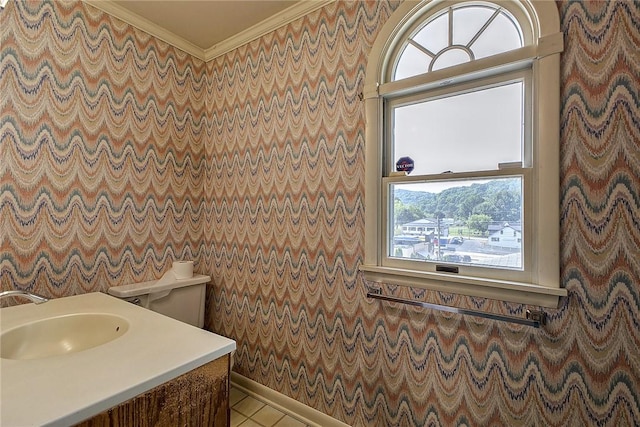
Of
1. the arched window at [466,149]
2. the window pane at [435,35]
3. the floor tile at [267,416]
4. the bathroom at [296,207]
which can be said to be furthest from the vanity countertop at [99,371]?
the window pane at [435,35]

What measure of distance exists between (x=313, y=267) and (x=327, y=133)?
0.77 m

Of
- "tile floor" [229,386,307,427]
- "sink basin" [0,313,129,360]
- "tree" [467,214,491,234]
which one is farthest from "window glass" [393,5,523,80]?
"tile floor" [229,386,307,427]

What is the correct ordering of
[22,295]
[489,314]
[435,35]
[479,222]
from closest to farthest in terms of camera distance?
[22,295]
[489,314]
[479,222]
[435,35]

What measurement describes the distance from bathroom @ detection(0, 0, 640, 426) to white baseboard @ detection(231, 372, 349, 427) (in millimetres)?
26

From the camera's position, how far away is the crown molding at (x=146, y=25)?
170cm

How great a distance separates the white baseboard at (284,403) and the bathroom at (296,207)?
26 mm

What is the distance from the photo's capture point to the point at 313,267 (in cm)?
168

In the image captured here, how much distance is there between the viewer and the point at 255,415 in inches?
67.7

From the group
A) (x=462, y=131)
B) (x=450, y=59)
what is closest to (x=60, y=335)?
(x=462, y=131)

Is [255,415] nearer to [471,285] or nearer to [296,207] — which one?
[296,207]

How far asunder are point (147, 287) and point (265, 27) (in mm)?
1787

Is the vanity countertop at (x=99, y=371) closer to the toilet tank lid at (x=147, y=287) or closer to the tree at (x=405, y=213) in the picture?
the toilet tank lid at (x=147, y=287)

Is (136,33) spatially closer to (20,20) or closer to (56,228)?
(20,20)

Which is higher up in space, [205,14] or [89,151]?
[205,14]
